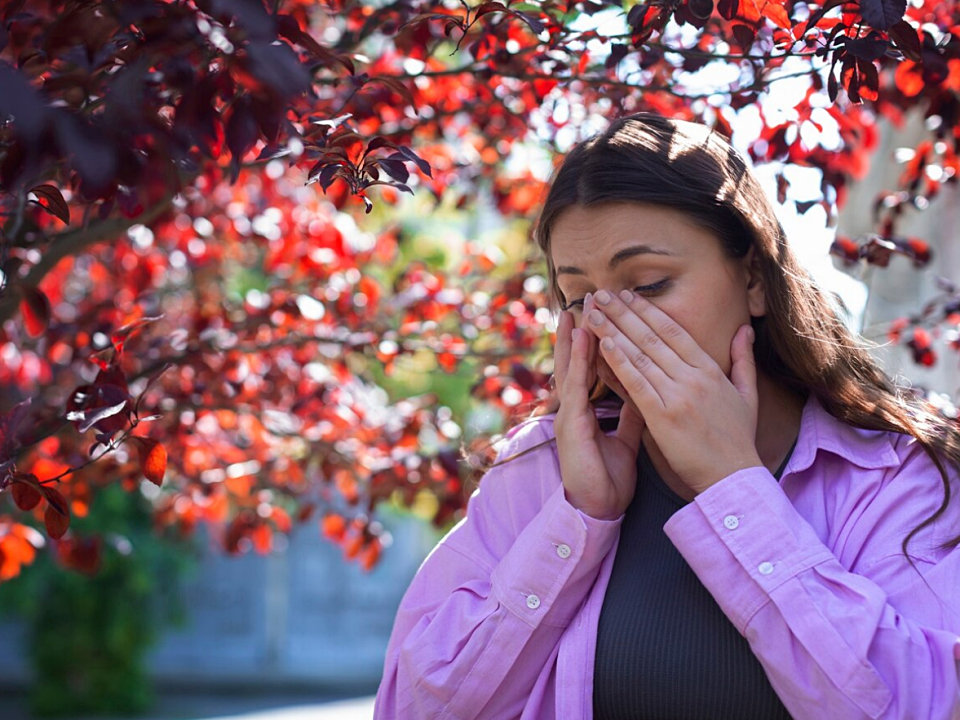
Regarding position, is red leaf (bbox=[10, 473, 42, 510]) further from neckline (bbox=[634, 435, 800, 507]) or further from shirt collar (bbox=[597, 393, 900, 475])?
shirt collar (bbox=[597, 393, 900, 475])

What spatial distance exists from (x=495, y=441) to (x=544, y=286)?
1178 mm

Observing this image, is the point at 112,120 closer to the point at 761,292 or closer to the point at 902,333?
the point at 761,292

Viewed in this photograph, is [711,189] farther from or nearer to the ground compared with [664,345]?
farther from the ground

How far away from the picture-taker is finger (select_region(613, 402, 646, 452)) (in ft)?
6.41

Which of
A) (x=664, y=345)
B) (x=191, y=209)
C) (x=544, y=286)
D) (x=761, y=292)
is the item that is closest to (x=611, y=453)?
(x=664, y=345)

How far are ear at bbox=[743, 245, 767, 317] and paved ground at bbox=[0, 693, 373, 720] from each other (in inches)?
314

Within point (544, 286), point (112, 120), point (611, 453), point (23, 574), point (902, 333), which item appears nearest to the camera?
point (112, 120)

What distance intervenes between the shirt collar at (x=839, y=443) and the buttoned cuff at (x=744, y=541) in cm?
16

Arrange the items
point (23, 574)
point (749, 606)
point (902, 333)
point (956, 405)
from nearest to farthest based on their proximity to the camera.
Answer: point (749, 606) < point (956, 405) < point (902, 333) < point (23, 574)

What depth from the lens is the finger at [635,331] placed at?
1.75 meters

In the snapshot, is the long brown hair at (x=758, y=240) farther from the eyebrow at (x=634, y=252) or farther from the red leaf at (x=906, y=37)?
the red leaf at (x=906, y=37)

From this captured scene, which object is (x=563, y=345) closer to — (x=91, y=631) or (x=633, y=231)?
(x=633, y=231)

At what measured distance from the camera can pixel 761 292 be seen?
1.94 meters

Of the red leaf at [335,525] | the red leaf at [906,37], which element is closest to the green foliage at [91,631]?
the red leaf at [335,525]
